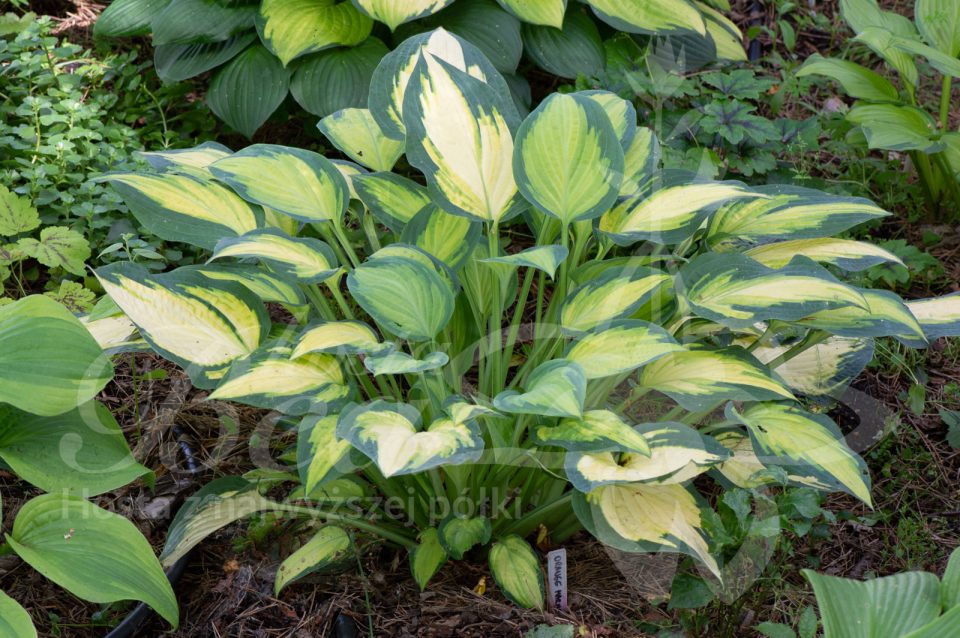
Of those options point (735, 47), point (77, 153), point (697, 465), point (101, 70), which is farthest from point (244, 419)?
point (735, 47)

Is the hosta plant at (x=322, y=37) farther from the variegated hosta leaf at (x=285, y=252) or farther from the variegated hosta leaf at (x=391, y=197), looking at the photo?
the variegated hosta leaf at (x=285, y=252)

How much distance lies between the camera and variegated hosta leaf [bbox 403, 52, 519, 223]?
5.24 feet

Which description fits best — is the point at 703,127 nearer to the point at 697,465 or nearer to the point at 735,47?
the point at 735,47

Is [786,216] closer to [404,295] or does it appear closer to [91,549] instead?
[404,295]

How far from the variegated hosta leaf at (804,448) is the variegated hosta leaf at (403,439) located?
452mm

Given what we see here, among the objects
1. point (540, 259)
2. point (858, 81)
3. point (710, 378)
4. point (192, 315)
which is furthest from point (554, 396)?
point (858, 81)

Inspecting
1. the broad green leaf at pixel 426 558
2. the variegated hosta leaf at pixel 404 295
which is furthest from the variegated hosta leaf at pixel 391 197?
the broad green leaf at pixel 426 558

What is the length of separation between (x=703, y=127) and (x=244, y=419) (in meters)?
1.41

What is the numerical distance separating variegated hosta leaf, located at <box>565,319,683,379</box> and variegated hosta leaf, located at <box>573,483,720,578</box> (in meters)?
0.22

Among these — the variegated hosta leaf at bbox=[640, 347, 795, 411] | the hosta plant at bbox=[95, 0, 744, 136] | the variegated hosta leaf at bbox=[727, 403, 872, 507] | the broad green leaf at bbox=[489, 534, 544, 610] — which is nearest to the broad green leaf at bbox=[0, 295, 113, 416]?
the broad green leaf at bbox=[489, 534, 544, 610]

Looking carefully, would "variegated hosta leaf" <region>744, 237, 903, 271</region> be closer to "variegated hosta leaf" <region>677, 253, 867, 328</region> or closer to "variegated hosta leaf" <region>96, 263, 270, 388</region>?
"variegated hosta leaf" <region>677, 253, 867, 328</region>

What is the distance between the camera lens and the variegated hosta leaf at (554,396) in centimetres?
132

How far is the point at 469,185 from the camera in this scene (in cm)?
161

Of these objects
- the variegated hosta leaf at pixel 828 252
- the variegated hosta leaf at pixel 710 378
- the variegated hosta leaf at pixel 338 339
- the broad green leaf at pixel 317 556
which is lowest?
the broad green leaf at pixel 317 556
